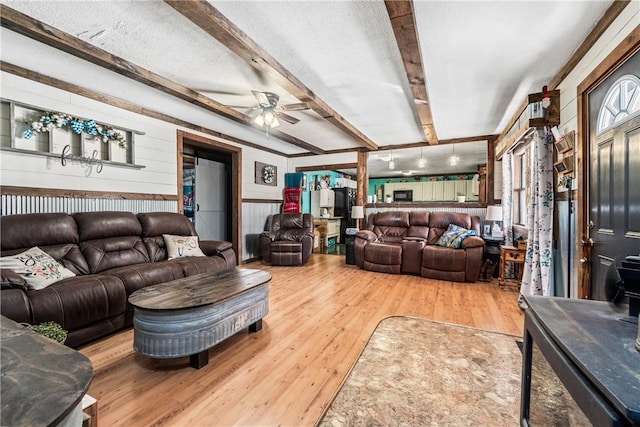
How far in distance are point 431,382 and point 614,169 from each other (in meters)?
1.85

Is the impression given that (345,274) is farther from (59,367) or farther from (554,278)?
(59,367)

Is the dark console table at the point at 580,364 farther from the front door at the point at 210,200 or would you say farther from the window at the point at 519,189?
the front door at the point at 210,200

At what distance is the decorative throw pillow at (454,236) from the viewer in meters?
4.38

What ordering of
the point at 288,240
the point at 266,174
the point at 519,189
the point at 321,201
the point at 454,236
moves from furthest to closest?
1. the point at 321,201
2. the point at 266,174
3. the point at 288,240
4. the point at 454,236
5. the point at 519,189

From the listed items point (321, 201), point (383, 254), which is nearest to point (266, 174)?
point (321, 201)

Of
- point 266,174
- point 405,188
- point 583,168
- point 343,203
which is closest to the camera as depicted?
point 583,168

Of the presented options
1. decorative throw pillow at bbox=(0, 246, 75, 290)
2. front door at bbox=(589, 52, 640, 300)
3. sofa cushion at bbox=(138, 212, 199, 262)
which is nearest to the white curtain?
front door at bbox=(589, 52, 640, 300)

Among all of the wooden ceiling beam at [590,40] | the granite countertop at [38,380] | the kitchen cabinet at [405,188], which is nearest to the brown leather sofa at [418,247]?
the wooden ceiling beam at [590,40]

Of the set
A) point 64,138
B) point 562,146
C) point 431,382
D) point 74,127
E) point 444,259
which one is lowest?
point 431,382

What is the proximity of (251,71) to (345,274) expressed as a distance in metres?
3.25

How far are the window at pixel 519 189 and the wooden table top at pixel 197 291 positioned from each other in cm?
390

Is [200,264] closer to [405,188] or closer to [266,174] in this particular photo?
[266,174]

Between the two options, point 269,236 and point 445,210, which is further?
point 445,210

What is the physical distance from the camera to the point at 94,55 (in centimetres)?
233
